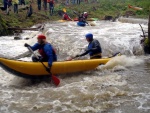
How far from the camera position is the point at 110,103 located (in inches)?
232

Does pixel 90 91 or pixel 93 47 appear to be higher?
pixel 93 47

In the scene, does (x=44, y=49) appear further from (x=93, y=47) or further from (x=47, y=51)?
(x=93, y=47)

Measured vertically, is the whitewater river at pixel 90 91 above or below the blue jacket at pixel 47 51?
below

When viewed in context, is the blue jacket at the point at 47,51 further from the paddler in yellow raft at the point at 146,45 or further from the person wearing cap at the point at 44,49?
→ the paddler in yellow raft at the point at 146,45

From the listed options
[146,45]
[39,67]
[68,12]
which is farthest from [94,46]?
[68,12]

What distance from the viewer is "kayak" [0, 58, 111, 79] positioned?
6.98 metres

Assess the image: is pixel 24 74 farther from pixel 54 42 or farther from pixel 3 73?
pixel 54 42

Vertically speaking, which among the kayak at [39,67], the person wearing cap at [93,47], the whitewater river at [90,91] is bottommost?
the whitewater river at [90,91]

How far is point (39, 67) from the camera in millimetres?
7230

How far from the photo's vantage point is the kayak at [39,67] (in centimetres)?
698

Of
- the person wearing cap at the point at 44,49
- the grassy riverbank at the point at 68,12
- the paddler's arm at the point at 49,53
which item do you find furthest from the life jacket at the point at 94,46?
the grassy riverbank at the point at 68,12

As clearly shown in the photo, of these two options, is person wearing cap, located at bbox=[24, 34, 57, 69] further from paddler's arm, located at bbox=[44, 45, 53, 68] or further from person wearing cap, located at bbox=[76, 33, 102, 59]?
person wearing cap, located at bbox=[76, 33, 102, 59]

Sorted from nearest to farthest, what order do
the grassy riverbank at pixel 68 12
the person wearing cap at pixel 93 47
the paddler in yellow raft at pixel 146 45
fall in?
1. the person wearing cap at pixel 93 47
2. the paddler in yellow raft at pixel 146 45
3. the grassy riverbank at pixel 68 12

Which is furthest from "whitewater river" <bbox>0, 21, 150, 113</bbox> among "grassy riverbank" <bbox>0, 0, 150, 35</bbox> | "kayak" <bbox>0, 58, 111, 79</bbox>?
"grassy riverbank" <bbox>0, 0, 150, 35</bbox>
